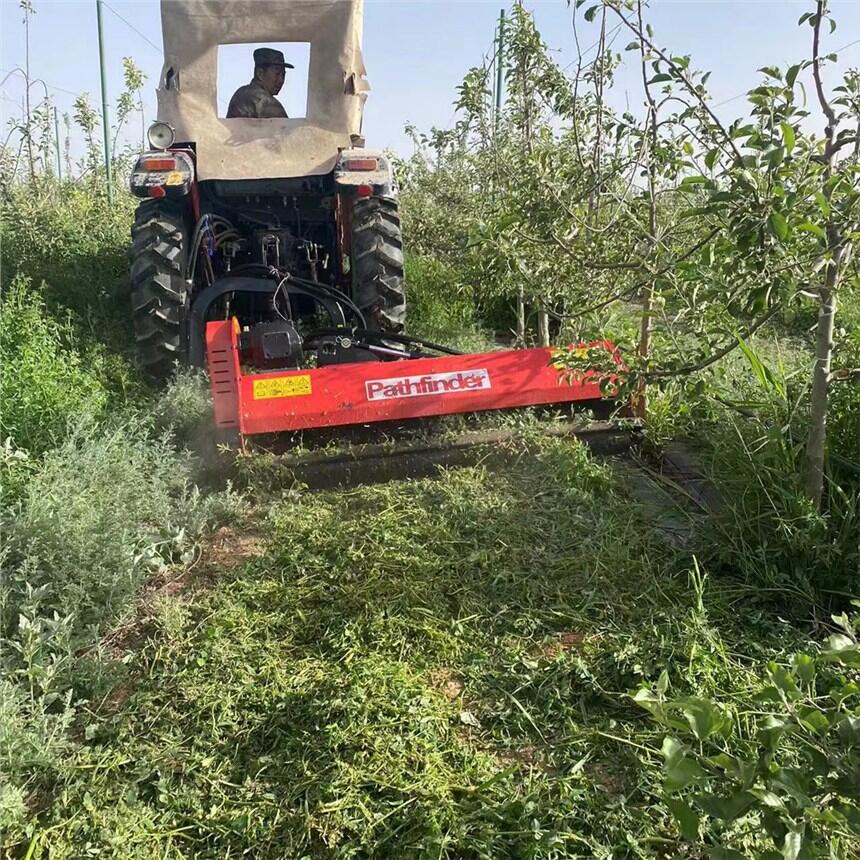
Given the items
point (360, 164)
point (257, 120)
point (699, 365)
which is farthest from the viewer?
point (257, 120)

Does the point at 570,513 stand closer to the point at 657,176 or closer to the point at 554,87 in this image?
the point at 657,176

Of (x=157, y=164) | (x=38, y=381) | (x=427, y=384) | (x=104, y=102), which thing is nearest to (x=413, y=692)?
(x=427, y=384)

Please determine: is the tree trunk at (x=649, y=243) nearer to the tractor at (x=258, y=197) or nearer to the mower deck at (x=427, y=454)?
the mower deck at (x=427, y=454)

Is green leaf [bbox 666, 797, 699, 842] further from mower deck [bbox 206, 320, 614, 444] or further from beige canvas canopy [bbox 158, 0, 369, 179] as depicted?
beige canvas canopy [bbox 158, 0, 369, 179]

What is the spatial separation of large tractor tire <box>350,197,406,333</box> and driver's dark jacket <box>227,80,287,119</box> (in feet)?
3.27

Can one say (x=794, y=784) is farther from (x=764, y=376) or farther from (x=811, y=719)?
(x=764, y=376)

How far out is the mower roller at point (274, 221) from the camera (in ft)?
11.9

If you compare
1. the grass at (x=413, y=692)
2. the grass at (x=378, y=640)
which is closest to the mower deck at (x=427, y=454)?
the grass at (x=378, y=640)

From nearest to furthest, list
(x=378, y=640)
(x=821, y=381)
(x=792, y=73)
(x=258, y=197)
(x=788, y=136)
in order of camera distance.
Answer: (x=788, y=136), (x=792, y=73), (x=378, y=640), (x=821, y=381), (x=258, y=197)

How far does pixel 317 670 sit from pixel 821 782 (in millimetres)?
1222

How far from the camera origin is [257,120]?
4434 mm

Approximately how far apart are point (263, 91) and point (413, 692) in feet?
13.5

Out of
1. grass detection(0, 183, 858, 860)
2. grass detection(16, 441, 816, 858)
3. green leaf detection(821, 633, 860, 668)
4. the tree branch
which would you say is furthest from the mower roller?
green leaf detection(821, 633, 860, 668)

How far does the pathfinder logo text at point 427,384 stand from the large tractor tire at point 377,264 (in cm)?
123
